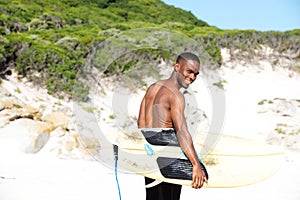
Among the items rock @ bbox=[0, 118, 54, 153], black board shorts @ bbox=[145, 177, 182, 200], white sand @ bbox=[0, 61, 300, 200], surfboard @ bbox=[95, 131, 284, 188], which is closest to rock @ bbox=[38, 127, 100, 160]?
rock @ bbox=[0, 118, 54, 153]

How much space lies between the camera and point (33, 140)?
6.41 metres

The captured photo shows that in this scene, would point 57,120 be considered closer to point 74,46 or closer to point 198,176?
point 74,46

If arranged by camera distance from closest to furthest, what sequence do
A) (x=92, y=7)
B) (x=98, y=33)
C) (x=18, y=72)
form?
(x=18, y=72)
(x=98, y=33)
(x=92, y=7)

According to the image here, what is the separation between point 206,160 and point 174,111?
19.1 inches

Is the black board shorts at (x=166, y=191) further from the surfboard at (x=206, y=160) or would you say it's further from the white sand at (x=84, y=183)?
the white sand at (x=84, y=183)

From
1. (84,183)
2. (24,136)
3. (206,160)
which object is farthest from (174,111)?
(24,136)

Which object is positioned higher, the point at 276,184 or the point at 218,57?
the point at 218,57

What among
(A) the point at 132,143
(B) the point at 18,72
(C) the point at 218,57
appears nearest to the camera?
(A) the point at 132,143

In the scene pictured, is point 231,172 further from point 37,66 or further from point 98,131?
point 37,66

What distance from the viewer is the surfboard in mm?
1954

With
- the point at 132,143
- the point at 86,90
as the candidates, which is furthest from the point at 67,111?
the point at 132,143

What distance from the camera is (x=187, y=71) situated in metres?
1.94

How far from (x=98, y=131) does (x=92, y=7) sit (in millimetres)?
26101

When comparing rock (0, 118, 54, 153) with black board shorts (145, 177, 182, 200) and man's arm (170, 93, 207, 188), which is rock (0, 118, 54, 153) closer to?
black board shorts (145, 177, 182, 200)
